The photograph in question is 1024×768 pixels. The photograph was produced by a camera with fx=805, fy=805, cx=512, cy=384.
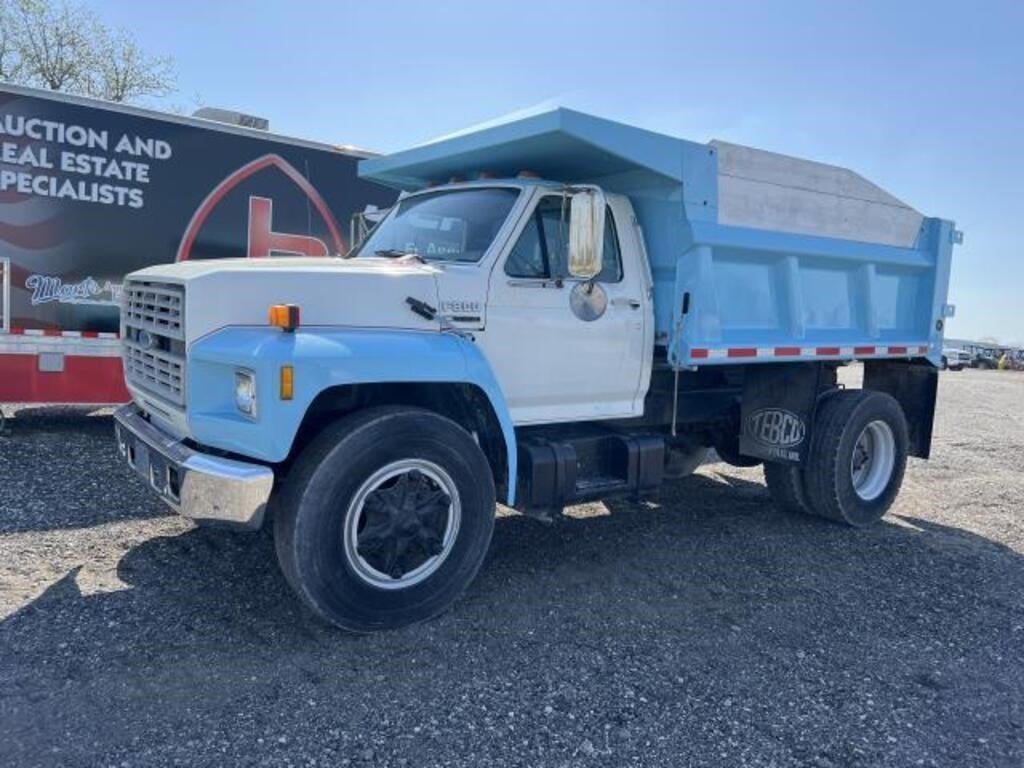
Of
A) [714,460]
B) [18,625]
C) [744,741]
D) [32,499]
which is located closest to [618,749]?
[744,741]

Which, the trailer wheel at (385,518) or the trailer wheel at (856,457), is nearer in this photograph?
the trailer wheel at (385,518)

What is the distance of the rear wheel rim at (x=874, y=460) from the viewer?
6.86m

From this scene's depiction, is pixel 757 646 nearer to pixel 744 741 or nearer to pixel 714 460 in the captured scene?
pixel 744 741

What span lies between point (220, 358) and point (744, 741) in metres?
2.84

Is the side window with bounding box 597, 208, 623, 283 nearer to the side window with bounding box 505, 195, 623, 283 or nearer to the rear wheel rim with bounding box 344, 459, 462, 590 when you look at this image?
the side window with bounding box 505, 195, 623, 283

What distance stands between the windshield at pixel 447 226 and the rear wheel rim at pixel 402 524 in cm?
135

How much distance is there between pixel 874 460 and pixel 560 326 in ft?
12.1

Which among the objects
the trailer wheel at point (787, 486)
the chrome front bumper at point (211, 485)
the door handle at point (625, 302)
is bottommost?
the trailer wheel at point (787, 486)

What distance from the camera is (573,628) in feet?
13.9

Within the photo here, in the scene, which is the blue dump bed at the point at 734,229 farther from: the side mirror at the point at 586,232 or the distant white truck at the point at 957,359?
the distant white truck at the point at 957,359

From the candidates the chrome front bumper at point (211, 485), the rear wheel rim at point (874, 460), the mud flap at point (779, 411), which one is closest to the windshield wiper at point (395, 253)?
the chrome front bumper at point (211, 485)

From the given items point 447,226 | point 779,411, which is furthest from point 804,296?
point 447,226

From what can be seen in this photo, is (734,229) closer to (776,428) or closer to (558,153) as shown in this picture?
(558,153)

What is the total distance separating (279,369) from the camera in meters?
3.66
